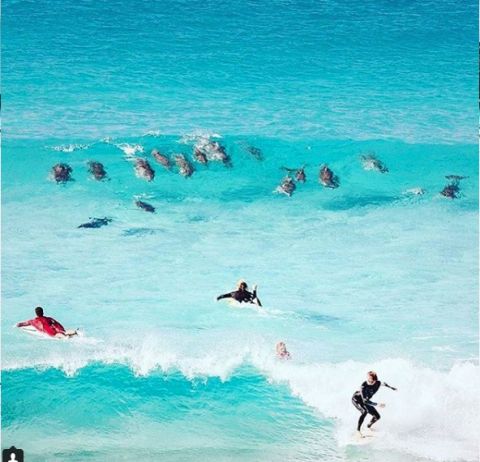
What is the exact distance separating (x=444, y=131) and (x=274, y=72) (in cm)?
177

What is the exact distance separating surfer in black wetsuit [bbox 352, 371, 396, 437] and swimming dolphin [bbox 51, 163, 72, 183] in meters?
3.44

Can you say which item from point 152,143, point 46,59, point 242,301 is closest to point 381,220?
point 242,301

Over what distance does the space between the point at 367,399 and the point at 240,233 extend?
199 centimetres

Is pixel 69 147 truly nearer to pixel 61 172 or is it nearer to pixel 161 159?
pixel 61 172

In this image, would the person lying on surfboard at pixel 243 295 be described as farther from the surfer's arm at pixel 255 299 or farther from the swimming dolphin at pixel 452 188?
the swimming dolphin at pixel 452 188

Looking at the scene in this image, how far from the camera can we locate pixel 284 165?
952cm

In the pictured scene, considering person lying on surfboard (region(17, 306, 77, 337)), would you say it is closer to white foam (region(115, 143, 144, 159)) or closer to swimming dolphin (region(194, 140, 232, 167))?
white foam (region(115, 143, 144, 159))

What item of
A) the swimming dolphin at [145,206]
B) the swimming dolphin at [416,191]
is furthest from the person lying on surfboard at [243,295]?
the swimming dolphin at [416,191]

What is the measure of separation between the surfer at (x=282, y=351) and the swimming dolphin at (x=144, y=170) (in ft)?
7.00

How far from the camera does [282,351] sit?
8617 millimetres

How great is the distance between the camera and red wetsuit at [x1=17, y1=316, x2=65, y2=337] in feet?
28.0

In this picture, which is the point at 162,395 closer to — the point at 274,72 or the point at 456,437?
the point at 456,437

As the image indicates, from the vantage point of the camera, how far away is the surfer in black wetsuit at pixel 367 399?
831 cm

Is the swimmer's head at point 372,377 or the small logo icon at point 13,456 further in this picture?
the swimmer's head at point 372,377
